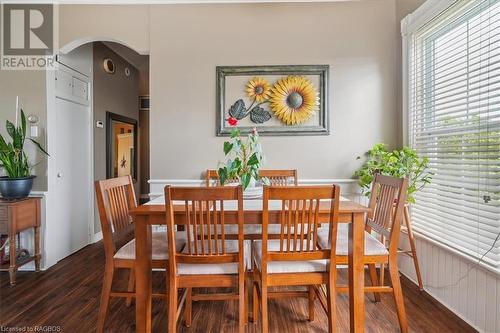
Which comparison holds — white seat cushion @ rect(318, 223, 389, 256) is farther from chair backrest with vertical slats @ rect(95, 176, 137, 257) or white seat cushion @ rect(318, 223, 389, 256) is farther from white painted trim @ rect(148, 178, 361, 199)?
chair backrest with vertical slats @ rect(95, 176, 137, 257)

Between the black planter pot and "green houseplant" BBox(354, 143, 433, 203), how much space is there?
329 centimetres

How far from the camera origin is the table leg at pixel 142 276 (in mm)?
1645

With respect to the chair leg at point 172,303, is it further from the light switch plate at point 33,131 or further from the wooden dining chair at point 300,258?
the light switch plate at point 33,131

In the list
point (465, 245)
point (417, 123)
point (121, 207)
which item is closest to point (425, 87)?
point (417, 123)

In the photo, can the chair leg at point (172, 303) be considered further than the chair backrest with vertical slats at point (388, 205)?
No

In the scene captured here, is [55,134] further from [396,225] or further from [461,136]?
[461,136]

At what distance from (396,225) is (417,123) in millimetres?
1381

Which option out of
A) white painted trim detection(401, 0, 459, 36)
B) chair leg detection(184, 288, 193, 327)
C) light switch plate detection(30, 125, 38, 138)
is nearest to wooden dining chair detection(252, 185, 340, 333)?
chair leg detection(184, 288, 193, 327)

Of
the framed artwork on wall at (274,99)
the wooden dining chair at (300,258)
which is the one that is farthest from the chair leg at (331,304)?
the framed artwork on wall at (274,99)

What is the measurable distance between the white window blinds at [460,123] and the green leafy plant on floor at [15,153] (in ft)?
12.2

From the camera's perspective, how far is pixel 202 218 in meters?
1.51

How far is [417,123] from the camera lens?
2.69 meters

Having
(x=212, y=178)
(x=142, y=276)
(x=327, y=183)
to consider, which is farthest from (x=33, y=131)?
(x=327, y=183)

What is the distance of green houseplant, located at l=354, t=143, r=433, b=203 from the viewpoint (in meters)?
2.43
